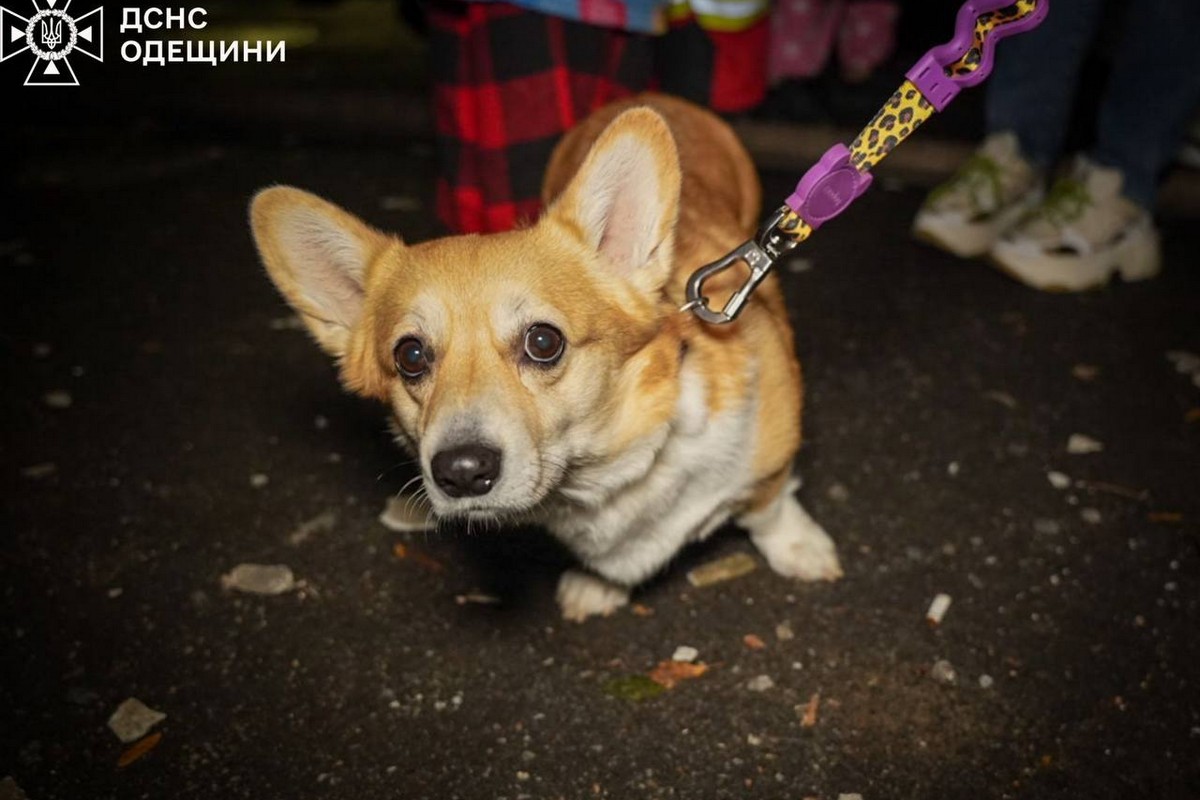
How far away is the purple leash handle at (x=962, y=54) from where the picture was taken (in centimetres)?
166

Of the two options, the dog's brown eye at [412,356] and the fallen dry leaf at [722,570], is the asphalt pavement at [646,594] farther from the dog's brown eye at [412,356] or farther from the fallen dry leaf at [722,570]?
the dog's brown eye at [412,356]

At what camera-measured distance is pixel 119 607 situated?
232 cm

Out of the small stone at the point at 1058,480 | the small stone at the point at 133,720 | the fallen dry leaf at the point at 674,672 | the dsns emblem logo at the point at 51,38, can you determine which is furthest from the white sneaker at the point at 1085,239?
the dsns emblem logo at the point at 51,38

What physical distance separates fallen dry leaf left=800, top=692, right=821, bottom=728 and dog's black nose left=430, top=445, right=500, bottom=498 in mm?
848

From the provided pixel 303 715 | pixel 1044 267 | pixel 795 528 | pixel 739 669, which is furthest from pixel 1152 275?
pixel 303 715

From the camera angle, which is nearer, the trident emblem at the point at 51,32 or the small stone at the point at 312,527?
the small stone at the point at 312,527

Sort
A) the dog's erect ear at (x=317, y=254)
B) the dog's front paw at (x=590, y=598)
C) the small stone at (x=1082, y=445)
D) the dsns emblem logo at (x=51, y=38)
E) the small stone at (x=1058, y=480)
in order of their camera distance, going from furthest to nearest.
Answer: the dsns emblem logo at (x=51, y=38), the small stone at (x=1082, y=445), the small stone at (x=1058, y=480), the dog's front paw at (x=590, y=598), the dog's erect ear at (x=317, y=254)

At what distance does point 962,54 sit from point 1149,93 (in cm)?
183

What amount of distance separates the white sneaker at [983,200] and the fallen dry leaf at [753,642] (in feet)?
6.31

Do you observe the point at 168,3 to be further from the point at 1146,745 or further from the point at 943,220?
the point at 1146,745

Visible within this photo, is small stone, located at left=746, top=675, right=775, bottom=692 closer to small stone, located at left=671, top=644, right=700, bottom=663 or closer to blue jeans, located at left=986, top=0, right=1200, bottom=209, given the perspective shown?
small stone, located at left=671, top=644, right=700, bottom=663

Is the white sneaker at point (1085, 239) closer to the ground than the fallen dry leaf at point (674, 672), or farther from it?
farther from it

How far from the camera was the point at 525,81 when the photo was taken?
2.89 meters

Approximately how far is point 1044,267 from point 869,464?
1.18 m
